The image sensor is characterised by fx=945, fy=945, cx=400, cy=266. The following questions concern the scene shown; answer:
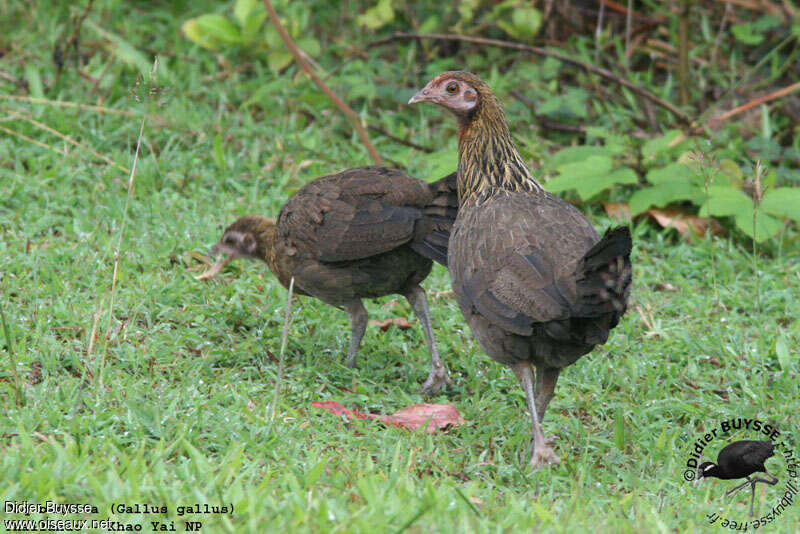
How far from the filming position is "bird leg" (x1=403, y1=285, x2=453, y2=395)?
17.0 feet

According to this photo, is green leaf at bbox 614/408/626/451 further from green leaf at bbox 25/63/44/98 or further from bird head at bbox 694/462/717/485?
green leaf at bbox 25/63/44/98

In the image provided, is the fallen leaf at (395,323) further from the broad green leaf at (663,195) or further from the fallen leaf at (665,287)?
the broad green leaf at (663,195)

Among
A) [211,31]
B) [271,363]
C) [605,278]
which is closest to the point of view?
[605,278]

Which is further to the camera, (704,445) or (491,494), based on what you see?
(704,445)

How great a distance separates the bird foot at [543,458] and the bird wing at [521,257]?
1.97 feet

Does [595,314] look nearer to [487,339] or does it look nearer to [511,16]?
[487,339]

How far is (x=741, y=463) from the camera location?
3.96 metres

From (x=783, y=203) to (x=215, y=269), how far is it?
3880 millimetres

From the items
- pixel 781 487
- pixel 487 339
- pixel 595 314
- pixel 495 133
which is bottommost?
pixel 781 487

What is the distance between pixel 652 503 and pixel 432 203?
2.11 meters

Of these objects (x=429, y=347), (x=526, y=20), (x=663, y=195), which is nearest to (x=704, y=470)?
(x=429, y=347)

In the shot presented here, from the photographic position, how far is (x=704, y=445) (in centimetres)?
451

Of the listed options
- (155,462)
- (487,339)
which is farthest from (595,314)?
(155,462)

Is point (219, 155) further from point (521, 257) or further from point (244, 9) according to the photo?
point (521, 257)
